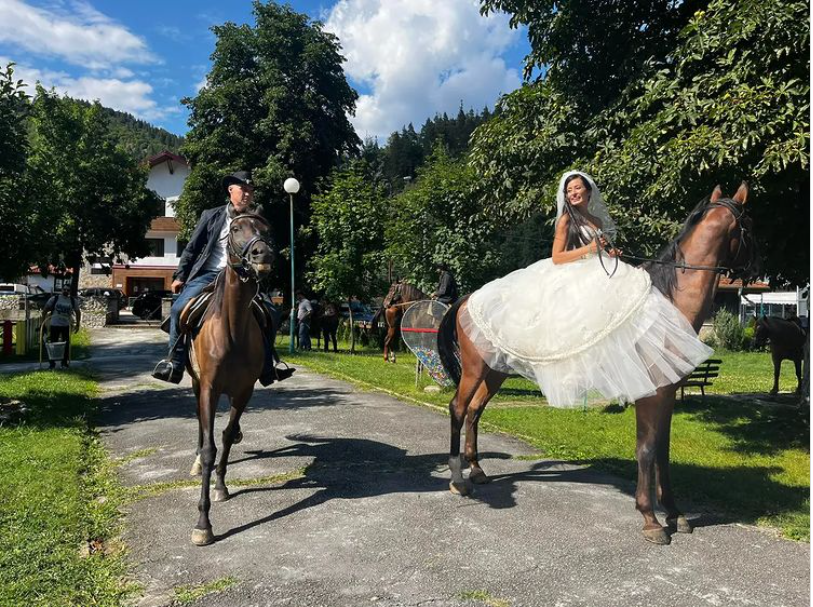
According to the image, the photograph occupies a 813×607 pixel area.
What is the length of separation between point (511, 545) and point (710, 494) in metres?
2.51

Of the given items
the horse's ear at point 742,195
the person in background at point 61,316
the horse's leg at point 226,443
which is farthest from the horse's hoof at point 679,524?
the person in background at point 61,316

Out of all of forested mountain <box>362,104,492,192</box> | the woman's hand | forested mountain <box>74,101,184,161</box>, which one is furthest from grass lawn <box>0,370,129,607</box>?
forested mountain <box>74,101,184,161</box>

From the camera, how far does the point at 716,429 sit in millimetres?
9648

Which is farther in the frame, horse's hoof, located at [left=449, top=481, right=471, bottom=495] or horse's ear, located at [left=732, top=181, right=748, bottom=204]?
horse's hoof, located at [left=449, top=481, right=471, bottom=495]

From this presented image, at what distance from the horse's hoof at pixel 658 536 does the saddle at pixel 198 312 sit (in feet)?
12.3

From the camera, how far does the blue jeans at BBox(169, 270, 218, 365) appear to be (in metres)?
5.99

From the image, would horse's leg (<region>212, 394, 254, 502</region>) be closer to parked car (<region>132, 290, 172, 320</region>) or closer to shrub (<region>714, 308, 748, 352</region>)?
shrub (<region>714, 308, 748, 352</region>)

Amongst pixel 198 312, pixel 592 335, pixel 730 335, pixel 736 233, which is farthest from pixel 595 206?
pixel 730 335

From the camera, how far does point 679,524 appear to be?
202 inches

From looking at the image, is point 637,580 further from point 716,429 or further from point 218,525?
point 716,429

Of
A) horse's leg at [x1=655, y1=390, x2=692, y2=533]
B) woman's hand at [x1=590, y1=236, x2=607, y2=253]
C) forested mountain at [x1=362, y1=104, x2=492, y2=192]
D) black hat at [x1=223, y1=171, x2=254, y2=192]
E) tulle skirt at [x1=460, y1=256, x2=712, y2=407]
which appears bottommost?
horse's leg at [x1=655, y1=390, x2=692, y2=533]

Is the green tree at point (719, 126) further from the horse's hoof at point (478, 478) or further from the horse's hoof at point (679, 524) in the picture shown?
the horse's hoof at point (478, 478)

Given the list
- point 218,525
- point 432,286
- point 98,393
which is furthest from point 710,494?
point 432,286

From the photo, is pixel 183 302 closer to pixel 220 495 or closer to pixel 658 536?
pixel 220 495
